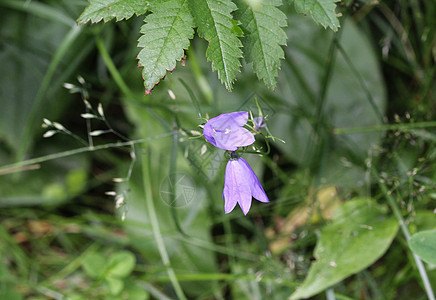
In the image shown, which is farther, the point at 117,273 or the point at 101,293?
the point at 101,293

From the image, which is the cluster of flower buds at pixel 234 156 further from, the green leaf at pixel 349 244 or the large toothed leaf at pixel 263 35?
the green leaf at pixel 349 244

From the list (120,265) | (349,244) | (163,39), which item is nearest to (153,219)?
(120,265)

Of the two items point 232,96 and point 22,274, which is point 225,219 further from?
point 22,274

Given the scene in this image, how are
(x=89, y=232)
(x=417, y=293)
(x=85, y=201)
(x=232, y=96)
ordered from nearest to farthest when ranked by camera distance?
(x=417, y=293), (x=232, y=96), (x=89, y=232), (x=85, y=201)

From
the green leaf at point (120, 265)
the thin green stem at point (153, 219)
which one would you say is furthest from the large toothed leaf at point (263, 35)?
the green leaf at point (120, 265)

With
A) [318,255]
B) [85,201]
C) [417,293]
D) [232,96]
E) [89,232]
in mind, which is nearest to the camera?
[318,255]

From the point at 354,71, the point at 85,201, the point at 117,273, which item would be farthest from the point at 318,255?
the point at 85,201

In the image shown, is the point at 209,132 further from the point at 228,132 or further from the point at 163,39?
the point at 163,39
